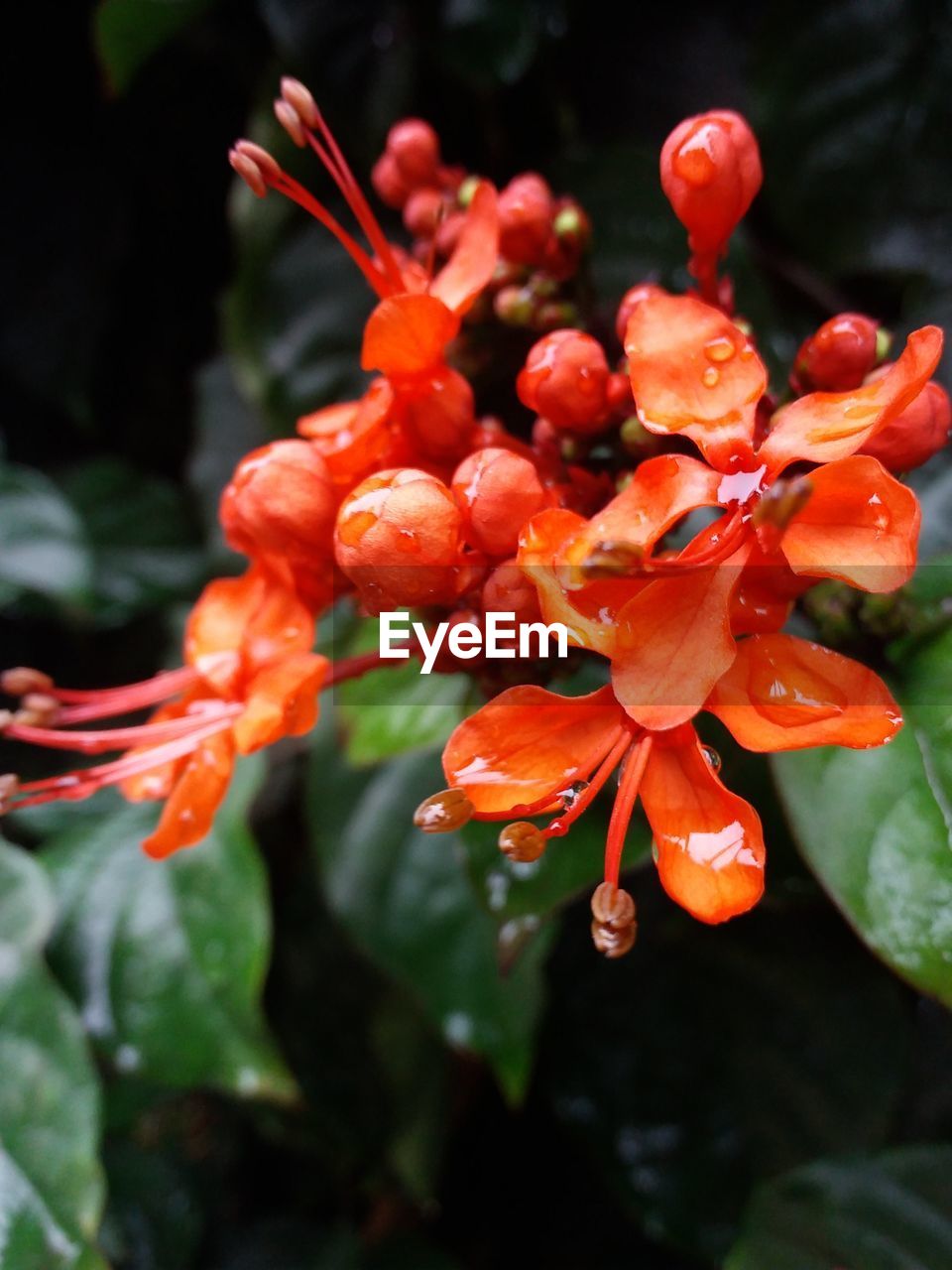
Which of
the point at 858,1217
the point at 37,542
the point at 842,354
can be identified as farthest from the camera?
the point at 37,542

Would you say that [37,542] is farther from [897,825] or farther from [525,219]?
[897,825]

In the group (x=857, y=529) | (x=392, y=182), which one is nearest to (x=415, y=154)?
(x=392, y=182)

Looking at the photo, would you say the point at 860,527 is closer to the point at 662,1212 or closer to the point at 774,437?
the point at 774,437

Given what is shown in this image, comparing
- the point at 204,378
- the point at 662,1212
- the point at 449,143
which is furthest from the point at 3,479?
the point at 662,1212

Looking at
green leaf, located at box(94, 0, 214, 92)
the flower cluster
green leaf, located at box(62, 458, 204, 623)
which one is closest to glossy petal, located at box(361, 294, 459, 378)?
the flower cluster

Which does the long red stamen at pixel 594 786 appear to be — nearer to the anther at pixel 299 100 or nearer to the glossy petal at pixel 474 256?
the glossy petal at pixel 474 256

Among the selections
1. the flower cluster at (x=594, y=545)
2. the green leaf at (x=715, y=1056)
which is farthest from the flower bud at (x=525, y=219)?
the green leaf at (x=715, y=1056)
